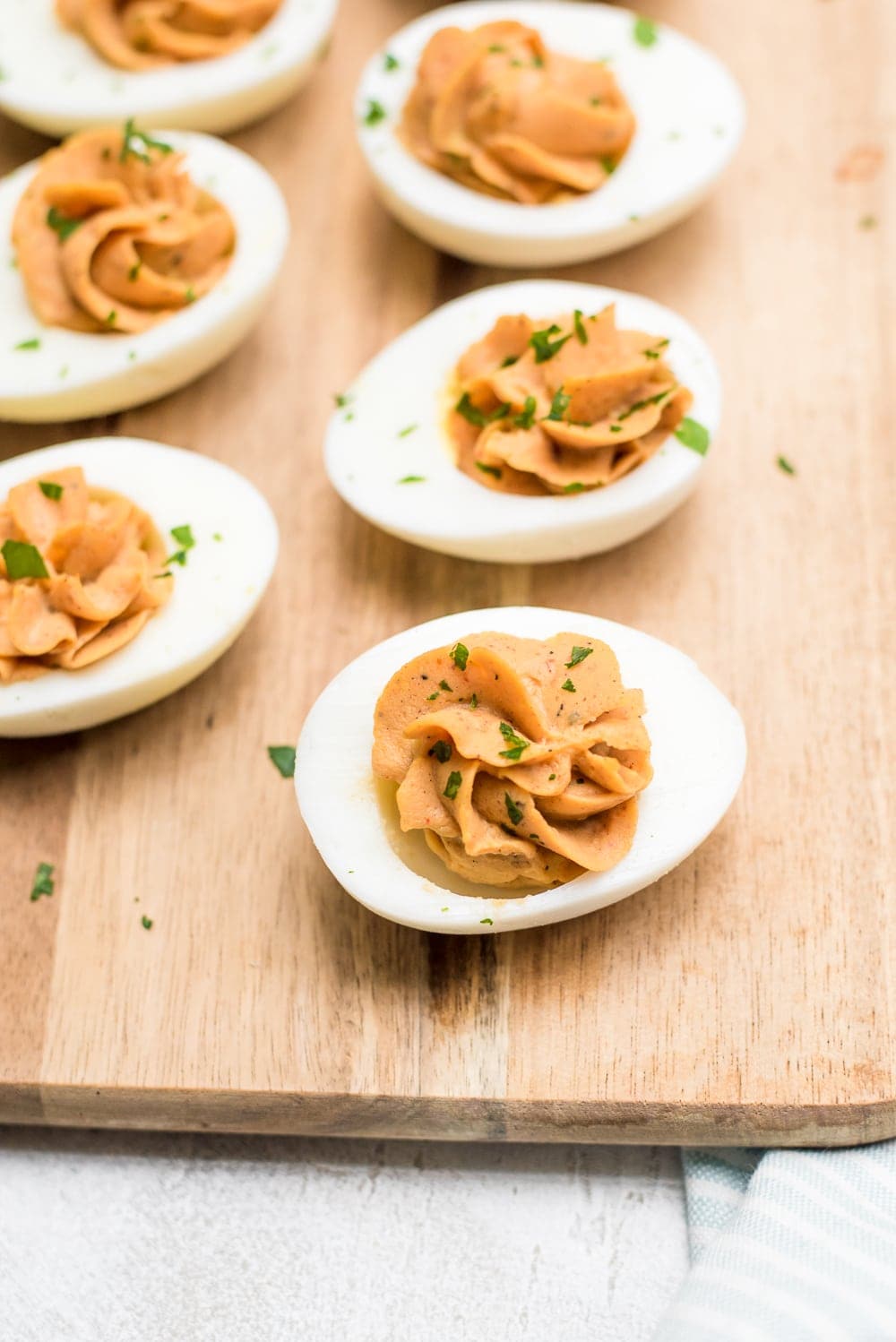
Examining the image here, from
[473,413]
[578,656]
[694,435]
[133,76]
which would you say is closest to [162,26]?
[133,76]

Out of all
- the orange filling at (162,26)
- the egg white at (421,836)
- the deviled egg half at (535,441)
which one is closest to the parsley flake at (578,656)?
the egg white at (421,836)

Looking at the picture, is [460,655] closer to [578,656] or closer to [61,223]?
[578,656]

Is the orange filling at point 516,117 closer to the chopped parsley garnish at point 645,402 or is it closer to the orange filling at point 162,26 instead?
the orange filling at point 162,26

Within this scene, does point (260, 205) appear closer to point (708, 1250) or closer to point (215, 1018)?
point (215, 1018)

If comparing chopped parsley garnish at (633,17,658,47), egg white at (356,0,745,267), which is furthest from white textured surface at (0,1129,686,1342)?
chopped parsley garnish at (633,17,658,47)

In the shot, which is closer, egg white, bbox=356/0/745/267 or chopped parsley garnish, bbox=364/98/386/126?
egg white, bbox=356/0/745/267

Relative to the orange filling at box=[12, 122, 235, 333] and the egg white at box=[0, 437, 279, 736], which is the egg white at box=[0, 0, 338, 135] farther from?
the egg white at box=[0, 437, 279, 736]

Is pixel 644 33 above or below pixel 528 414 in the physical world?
above
